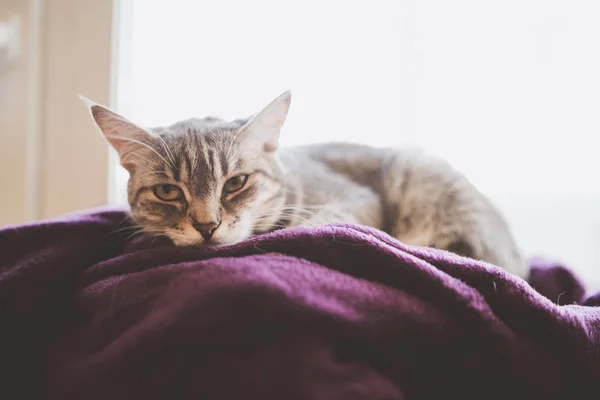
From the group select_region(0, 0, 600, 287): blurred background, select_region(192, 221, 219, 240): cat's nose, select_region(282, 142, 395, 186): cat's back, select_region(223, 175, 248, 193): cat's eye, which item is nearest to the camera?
select_region(192, 221, 219, 240): cat's nose

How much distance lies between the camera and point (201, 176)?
32.8 inches

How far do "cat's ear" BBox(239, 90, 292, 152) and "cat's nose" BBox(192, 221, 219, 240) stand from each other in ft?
0.81

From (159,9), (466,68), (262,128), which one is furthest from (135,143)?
(466,68)

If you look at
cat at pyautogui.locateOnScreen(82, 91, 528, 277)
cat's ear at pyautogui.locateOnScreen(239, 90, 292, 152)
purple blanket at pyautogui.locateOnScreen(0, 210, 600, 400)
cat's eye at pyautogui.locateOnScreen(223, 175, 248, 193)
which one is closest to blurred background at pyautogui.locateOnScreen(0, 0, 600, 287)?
cat at pyautogui.locateOnScreen(82, 91, 528, 277)

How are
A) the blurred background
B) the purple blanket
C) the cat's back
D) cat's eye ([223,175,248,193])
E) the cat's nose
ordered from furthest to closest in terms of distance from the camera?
the blurred background, the cat's back, cat's eye ([223,175,248,193]), the cat's nose, the purple blanket

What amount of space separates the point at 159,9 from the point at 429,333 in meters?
1.39

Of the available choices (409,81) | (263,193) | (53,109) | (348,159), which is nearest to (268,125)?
(263,193)

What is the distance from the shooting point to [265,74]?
1.44m

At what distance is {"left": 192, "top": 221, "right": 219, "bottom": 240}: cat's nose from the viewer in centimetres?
76

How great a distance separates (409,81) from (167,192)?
932mm

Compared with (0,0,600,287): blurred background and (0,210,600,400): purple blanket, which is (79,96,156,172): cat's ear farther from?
(0,0,600,287): blurred background

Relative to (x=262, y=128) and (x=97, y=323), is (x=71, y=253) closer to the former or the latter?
(x=97, y=323)

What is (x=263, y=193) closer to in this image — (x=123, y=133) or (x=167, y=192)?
(x=167, y=192)

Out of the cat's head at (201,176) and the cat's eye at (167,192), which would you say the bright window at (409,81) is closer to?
the cat's head at (201,176)
